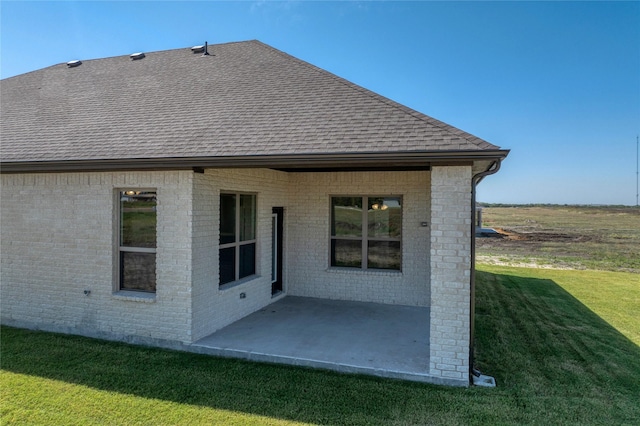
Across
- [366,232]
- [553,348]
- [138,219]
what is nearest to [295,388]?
[138,219]

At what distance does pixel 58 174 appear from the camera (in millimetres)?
6348

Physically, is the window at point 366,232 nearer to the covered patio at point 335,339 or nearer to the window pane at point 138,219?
the covered patio at point 335,339

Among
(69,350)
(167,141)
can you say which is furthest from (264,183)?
(69,350)

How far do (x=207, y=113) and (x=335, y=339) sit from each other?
15.6 ft

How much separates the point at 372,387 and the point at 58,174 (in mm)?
6411

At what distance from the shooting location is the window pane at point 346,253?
885 centimetres

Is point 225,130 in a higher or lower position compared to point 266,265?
higher

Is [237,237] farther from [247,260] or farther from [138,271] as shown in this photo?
[138,271]

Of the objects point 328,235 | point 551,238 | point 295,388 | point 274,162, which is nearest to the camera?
point 295,388

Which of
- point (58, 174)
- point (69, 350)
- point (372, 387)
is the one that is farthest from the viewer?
point (58, 174)

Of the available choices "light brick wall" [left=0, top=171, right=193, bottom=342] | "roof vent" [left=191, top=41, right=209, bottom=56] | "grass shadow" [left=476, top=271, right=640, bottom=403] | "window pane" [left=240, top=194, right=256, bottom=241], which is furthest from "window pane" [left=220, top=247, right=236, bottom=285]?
"roof vent" [left=191, top=41, right=209, bottom=56]

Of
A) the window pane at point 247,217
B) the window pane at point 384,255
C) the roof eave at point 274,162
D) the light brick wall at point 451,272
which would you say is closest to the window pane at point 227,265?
the window pane at point 247,217

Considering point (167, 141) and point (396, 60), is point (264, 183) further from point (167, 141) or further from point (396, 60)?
point (396, 60)

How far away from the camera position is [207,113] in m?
6.68
